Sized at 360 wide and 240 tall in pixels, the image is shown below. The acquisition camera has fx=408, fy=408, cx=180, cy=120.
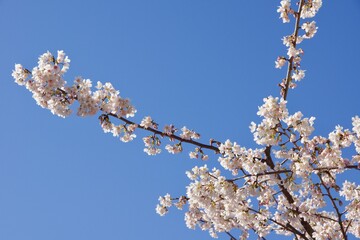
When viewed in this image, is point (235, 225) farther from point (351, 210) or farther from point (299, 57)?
point (299, 57)

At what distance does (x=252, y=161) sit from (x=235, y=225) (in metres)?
2.89

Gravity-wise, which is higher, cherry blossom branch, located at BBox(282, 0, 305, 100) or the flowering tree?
cherry blossom branch, located at BBox(282, 0, 305, 100)

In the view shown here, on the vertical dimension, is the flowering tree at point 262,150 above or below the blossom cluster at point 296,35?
below

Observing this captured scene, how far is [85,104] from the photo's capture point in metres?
7.47

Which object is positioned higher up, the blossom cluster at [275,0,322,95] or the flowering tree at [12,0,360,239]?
→ the blossom cluster at [275,0,322,95]

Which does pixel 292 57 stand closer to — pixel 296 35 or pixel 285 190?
pixel 296 35

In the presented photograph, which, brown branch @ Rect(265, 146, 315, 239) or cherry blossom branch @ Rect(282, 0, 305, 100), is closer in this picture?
brown branch @ Rect(265, 146, 315, 239)

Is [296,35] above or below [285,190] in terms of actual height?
above

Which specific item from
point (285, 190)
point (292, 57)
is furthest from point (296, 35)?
point (285, 190)

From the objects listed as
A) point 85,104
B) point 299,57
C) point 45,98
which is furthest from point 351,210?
point 45,98

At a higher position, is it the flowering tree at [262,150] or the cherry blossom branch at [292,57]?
Result: the cherry blossom branch at [292,57]

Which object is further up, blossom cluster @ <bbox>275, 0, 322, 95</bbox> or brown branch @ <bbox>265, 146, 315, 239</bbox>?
blossom cluster @ <bbox>275, 0, 322, 95</bbox>

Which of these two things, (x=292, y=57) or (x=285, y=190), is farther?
(x=292, y=57)

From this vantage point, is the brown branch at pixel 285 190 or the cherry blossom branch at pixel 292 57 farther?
the cherry blossom branch at pixel 292 57
